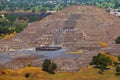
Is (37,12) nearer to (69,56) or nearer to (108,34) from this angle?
(108,34)

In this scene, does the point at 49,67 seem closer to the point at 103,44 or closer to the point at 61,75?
the point at 61,75

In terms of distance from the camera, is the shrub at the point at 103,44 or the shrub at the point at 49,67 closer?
the shrub at the point at 49,67

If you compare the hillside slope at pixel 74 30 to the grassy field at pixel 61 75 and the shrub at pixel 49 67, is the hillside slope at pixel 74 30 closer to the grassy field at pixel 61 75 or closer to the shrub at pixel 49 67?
the shrub at pixel 49 67

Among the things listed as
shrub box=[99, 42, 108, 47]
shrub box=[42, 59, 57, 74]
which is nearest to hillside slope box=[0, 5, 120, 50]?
shrub box=[99, 42, 108, 47]

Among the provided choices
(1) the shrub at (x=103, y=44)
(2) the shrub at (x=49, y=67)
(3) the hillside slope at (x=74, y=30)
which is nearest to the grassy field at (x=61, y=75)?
(2) the shrub at (x=49, y=67)

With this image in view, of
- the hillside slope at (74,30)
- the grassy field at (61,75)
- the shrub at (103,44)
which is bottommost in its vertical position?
the hillside slope at (74,30)

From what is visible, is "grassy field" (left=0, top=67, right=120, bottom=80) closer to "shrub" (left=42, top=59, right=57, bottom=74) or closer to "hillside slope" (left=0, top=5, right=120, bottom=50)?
"shrub" (left=42, top=59, right=57, bottom=74)

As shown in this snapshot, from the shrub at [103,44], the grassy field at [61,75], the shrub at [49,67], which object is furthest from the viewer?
the shrub at [103,44]

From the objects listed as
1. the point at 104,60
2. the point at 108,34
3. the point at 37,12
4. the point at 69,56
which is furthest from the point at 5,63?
the point at 37,12

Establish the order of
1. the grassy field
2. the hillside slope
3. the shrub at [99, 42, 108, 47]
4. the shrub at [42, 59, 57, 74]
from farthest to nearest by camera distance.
→ 1. the hillside slope
2. the shrub at [99, 42, 108, 47]
3. the shrub at [42, 59, 57, 74]
4. the grassy field
